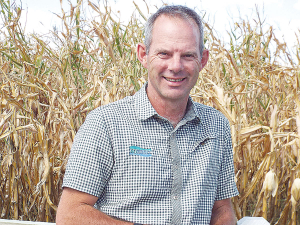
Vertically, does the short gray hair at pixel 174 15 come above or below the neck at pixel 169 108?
above

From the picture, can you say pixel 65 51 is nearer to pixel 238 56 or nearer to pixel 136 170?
pixel 136 170

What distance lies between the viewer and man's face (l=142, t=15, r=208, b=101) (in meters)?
1.43

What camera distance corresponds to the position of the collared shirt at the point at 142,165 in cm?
133

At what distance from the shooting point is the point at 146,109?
4.71ft

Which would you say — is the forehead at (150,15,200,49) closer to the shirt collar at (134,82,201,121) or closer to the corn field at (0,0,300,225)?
the shirt collar at (134,82,201,121)

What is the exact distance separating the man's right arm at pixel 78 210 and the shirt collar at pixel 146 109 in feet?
1.09

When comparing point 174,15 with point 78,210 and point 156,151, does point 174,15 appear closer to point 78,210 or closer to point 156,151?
point 156,151

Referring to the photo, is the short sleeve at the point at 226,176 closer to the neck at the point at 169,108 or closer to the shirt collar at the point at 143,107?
the neck at the point at 169,108

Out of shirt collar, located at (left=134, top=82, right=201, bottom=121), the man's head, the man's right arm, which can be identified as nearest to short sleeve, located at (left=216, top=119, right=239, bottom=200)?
shirt collar, located at (left=134, top=82, right=201, bottom=121)

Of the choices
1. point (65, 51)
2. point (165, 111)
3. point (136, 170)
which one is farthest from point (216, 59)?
point (136, 170)

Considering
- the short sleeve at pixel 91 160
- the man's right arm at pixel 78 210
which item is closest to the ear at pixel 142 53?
the short sleeve at pixel 91 160

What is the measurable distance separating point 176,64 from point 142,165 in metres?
0.37

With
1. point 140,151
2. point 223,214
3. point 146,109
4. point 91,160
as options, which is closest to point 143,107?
point 146,109

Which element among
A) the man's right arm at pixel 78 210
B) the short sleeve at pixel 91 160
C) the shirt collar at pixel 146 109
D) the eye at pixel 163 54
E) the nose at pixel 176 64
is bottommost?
the man's right arm at pixel 78 210
